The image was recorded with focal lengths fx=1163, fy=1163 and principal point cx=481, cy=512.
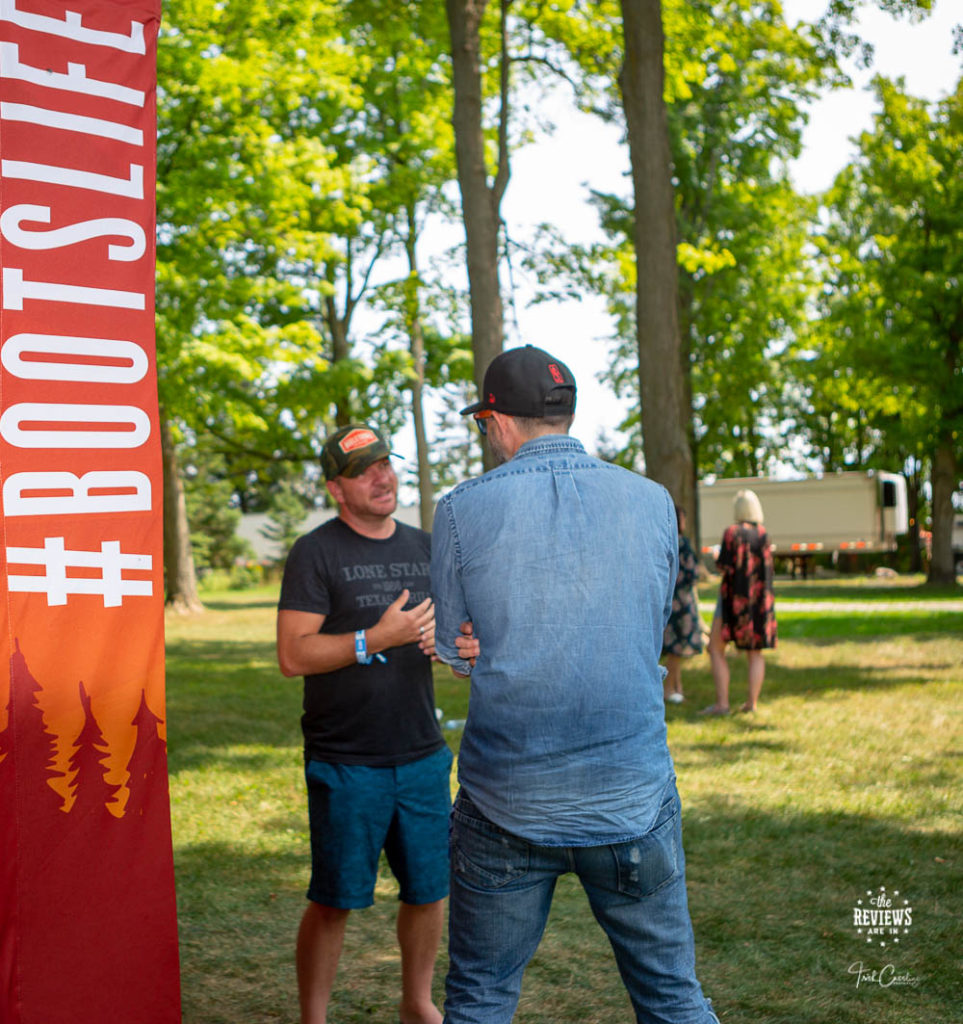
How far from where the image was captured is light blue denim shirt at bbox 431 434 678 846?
2.68 metres

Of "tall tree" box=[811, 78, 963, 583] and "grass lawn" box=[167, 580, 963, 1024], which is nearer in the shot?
"grass lawn" box=[167, 580, 963, 1024]

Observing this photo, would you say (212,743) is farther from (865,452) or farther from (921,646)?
(865,452)

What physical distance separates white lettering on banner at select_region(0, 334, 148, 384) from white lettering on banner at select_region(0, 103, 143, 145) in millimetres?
614

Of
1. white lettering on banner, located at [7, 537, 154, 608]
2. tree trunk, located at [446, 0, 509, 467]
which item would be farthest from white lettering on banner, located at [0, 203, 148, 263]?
tree trunk, located at [446, 0, 509, 467]

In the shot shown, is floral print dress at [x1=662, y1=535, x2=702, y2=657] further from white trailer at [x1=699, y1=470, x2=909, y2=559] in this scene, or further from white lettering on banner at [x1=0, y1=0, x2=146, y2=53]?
white trailer at [x1=699, y1=470, x2=909, y2=559]

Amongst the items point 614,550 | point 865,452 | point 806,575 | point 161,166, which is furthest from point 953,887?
point 865,452

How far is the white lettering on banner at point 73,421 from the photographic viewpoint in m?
3.28

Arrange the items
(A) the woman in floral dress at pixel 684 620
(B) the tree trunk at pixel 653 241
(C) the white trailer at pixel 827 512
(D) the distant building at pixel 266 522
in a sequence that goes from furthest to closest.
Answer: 1. (D) the distant building at pixel 266 522
2. (C) the white trailer at pixel 827 512
3. (B) the tree trunk at pixel 653 241
4. (A) the woman in floral dress at pixel 684 620

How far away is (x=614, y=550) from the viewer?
2.71 metres

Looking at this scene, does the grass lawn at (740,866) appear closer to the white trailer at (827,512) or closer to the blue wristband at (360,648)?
the blue wristband at (360,648)

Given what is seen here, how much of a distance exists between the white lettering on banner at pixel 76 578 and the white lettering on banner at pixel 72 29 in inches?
58.2

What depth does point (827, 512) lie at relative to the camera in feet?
129

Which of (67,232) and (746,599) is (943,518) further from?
(67,232)
